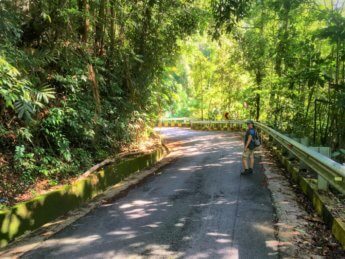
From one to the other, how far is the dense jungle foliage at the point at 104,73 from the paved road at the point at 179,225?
175 cm

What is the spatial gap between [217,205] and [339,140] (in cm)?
491

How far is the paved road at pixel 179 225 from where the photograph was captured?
16.3 feet

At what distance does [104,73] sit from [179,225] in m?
6.72

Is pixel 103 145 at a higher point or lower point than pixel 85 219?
higher

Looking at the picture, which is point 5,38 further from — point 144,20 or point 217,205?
point 144,20

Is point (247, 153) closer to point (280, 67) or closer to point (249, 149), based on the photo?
point (249, 149)

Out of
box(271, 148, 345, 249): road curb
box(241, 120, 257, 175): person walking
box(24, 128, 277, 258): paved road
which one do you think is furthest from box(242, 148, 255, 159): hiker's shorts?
box(271, 148, 345, 249): road curb

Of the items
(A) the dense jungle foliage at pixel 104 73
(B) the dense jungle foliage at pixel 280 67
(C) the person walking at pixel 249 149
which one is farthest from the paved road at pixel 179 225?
(B) the dense jungle foliage at pixel 280 67

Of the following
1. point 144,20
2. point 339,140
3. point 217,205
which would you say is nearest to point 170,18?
point 144,20

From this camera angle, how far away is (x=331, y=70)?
1096cm

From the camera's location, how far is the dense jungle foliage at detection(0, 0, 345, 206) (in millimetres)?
7287

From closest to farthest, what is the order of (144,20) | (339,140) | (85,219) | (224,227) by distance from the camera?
(224,227), (85,219), (339,140), (144,20)

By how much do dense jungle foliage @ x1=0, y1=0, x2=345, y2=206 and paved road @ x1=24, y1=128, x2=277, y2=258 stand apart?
1.75 m

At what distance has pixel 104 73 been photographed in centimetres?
1145
